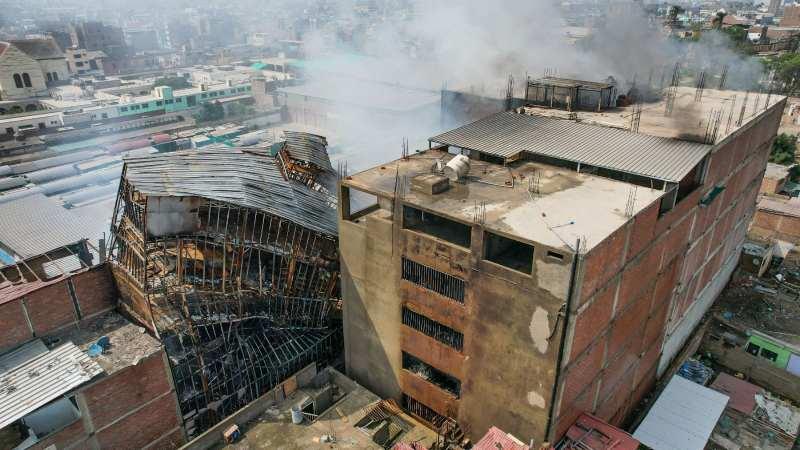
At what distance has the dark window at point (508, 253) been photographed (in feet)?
44.4

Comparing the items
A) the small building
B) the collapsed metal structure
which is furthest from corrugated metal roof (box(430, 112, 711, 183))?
the collapsed metal structure

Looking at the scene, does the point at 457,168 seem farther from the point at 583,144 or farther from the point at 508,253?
the point at 583,144

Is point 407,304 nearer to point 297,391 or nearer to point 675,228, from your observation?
point 297,391

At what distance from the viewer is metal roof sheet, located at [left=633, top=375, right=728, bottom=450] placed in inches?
649

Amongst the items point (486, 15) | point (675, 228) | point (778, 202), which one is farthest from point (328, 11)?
point (675, 228)

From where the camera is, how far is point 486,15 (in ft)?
118

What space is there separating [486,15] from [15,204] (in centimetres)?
2930

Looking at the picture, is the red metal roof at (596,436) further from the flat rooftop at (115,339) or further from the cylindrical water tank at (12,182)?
the cylindrical water tank at (12,182)

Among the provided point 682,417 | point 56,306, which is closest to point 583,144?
point 682,417

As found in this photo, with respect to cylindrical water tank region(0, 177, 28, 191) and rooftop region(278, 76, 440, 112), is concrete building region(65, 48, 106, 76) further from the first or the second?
cylindrical water tank region(0, 177, 28, 191)

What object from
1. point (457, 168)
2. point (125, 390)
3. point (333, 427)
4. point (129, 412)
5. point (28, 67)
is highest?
point (457, 168)

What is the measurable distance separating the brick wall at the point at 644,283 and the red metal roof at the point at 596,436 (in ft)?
1.05

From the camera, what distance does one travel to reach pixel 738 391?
1919cm

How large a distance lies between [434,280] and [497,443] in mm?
4333
